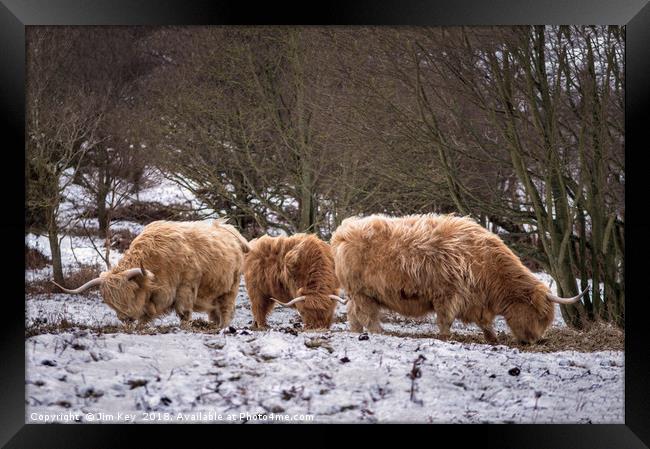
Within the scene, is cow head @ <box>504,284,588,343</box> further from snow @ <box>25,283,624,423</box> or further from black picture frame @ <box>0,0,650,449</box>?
black picture frame @ <box>0,0,650,449</box>

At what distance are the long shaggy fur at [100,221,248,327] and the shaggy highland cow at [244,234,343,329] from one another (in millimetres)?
319

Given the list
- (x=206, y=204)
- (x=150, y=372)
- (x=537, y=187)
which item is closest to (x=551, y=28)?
(x=537, y=187)

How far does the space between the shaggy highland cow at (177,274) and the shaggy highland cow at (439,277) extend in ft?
5.44

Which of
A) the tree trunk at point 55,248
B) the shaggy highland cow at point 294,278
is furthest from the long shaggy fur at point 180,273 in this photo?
the tree trunk at point 55,248

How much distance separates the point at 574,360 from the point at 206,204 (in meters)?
6.47

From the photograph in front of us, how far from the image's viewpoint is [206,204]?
11188 millimetres

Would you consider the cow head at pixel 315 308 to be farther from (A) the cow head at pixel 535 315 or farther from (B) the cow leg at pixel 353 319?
(A) the cow head at pixel 535 315

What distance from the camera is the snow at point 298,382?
541cm

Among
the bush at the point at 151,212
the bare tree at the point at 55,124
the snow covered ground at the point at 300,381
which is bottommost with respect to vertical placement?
the snow covered ground at the point at 300,381

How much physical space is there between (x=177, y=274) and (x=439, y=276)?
298 centimetres

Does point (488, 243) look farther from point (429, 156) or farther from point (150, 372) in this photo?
point (150, 372)

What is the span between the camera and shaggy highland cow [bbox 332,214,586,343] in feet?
24.3

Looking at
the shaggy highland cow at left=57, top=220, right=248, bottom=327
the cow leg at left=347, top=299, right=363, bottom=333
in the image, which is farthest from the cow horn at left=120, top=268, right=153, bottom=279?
the cow leg at left=347, top=299, right=363, bottom=333
